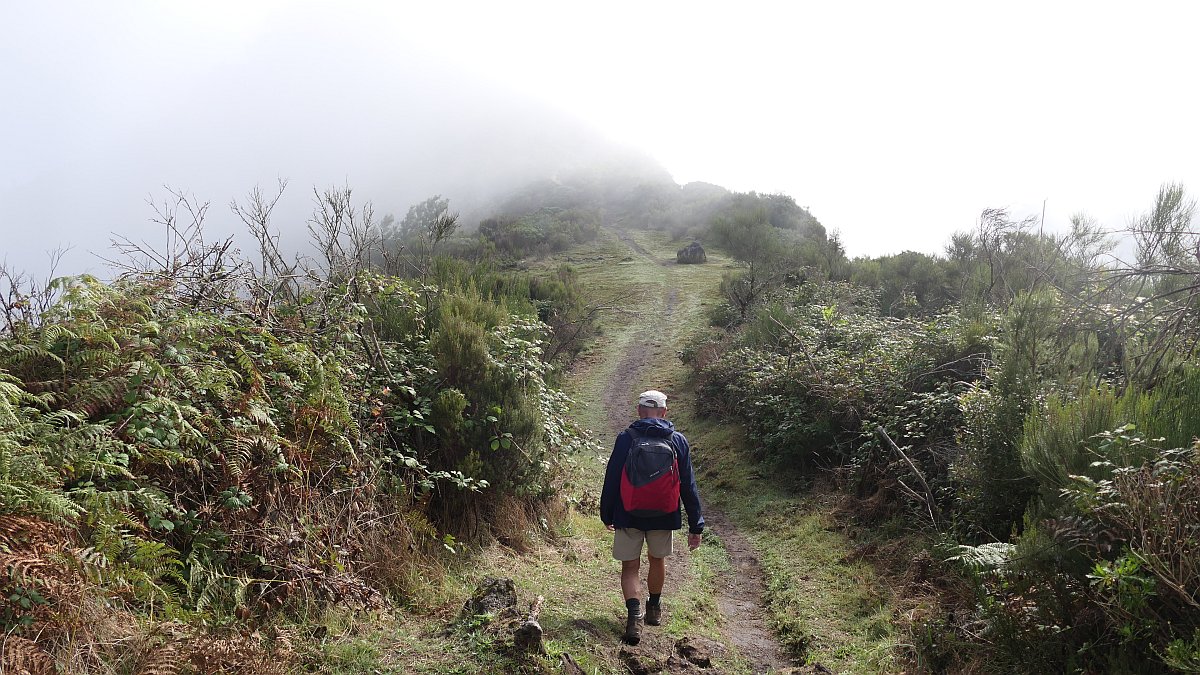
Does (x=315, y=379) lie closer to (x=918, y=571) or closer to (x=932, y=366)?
(x=918, y=571)

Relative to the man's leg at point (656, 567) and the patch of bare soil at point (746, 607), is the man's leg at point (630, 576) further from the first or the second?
the patch of bare soil at point (746, 607)

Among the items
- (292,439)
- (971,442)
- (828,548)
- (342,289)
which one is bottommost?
(828,548)

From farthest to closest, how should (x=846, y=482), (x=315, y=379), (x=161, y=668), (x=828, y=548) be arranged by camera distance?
(x=846, y=482)
(x=828, y=548)
(x=315, y=379)
(x=161, y=668)

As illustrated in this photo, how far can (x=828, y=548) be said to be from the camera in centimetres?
650

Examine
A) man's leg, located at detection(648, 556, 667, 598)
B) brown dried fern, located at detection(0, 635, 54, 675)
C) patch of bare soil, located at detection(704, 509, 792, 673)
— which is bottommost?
patch of bare soil, located at detection(704, 509, 792, 673)

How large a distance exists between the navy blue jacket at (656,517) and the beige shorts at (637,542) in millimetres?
56

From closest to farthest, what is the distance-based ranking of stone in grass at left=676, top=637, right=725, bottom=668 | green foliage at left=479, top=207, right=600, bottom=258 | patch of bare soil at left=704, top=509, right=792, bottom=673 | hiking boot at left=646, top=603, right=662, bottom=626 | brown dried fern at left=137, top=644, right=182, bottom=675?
brown dried fern at left=137, top=644, right=182, bottom=675
stone in grass at left=676, top=637, right=725, bottom=668
hiking boot at left=646, top=603, right=662, bottom=626
patch of bare soil at left=704, top=509, right=792, bottom=673
green foliage at left=479, top=207, right=600, bottom=258

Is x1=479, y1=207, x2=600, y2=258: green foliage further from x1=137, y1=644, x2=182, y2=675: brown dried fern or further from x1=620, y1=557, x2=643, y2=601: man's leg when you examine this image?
x1=137, y1=644, x2=182, y2=675: brown dried fern

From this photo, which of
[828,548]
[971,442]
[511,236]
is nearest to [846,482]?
[828,548]

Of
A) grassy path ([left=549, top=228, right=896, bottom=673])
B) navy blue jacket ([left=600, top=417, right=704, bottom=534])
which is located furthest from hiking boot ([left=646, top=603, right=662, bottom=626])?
navy blue jacket ([left=600, top=417, right=704, bottom=534])

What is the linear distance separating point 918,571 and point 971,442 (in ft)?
4.21

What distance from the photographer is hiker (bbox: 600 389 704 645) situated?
4086 mm

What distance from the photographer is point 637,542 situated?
14.2 ft

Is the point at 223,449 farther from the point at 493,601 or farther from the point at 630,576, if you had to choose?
the point at 630,576
